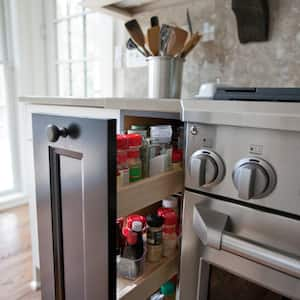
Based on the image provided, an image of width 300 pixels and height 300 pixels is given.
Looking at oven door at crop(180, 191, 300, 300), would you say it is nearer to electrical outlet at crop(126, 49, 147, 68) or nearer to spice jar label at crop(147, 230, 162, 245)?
spice jar label at crop(147, 230, 162, 245)

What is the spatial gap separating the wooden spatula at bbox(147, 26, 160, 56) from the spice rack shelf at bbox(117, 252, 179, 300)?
2.32 feet

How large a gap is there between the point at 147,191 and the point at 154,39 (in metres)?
0.62

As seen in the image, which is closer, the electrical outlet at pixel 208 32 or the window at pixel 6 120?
the electrical outlet at pixel 208 32

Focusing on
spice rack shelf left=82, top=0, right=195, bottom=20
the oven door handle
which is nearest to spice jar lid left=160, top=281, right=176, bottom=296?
the oven door handle

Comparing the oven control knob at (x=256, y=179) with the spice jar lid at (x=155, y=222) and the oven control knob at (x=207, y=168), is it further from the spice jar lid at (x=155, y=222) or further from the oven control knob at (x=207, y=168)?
the spice jar lid at (x=155, y=222)

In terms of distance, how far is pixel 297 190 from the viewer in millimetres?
462

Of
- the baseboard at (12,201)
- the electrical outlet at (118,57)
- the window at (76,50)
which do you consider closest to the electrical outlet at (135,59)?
the electrical outlet at (118,57)

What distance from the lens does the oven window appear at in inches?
21.1

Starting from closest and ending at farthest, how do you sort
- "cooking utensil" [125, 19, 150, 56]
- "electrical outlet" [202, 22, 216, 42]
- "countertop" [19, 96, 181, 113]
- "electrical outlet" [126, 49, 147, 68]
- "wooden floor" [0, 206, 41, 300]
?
"countertop" [19, 96, 181, 113], "cooking utensil" [125, 19, 150, 56], "electrical outlet" [202, 22, 216, 42], "wooden floor" [0, 206, 41, 300], "electrical outlet" [126, 49, 147, 68]

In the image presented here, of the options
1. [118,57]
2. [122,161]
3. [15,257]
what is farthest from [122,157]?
[15,257]

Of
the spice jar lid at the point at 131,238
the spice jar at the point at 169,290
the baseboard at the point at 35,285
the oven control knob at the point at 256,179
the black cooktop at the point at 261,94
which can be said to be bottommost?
the baseboard at the point at 35,285

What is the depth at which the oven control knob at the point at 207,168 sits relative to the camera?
0.54 meters

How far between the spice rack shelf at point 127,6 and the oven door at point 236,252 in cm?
100

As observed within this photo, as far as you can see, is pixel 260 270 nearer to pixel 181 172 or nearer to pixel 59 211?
pixel 181 172
